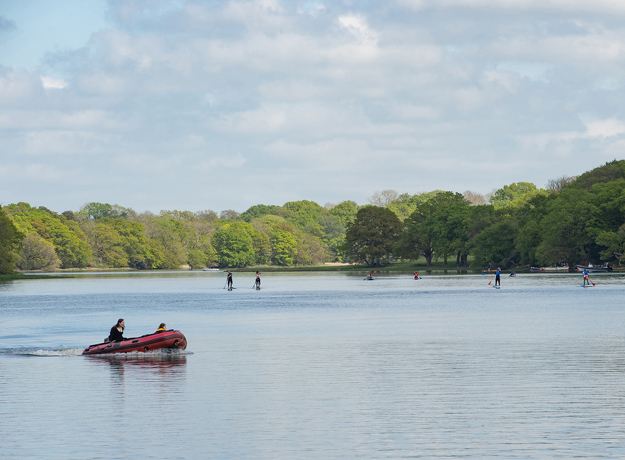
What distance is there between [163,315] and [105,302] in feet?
61.6

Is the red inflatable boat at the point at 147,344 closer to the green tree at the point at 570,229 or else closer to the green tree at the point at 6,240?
the green tree at the point at 570,229

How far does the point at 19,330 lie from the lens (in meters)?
41.2

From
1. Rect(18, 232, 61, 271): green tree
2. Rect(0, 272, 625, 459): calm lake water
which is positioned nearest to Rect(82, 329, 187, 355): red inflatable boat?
Rect(0, 272, 625, 459): calm lake water

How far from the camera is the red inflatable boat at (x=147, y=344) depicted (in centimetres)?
2869

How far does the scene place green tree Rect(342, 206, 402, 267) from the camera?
590ft

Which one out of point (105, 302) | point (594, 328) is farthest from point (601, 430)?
point (105, 302)

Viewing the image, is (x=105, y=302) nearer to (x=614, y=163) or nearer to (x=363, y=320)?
(x=363, y=320)

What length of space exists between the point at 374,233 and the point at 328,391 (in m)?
160

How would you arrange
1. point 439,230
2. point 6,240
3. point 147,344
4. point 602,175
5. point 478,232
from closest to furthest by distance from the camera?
1. point 147,344
2. point 6,240
3. point 602,175
4. point 478,232
5. point 439,230

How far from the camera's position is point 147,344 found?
29234 mm

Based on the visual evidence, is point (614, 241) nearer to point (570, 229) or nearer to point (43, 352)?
point (570, 229)

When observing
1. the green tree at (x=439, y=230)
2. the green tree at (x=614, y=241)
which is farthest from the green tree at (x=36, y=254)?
the green tree at (x=614, y=241)

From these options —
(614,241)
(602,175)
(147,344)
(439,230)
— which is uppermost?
(602,175)

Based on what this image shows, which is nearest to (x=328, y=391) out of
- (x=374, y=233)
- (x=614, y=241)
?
(x=614, y=241)
